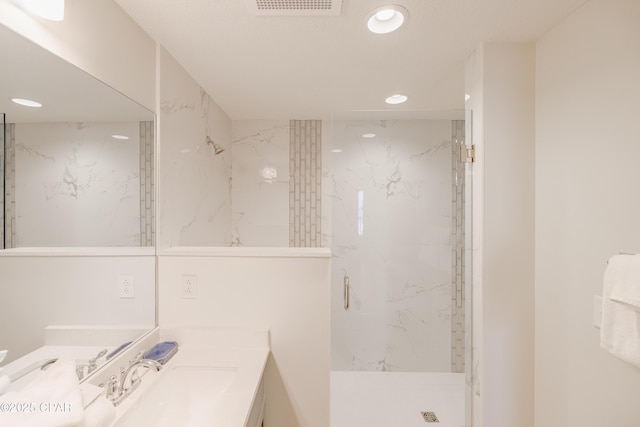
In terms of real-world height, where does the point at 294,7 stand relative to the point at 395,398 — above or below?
above

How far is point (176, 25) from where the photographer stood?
1.27 m

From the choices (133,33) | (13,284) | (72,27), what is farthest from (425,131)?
A: (13,284)

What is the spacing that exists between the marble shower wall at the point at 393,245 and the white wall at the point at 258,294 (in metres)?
0.74

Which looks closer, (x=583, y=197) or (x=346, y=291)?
(x=583, y=197)

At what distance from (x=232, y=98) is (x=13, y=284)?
5.63 ft

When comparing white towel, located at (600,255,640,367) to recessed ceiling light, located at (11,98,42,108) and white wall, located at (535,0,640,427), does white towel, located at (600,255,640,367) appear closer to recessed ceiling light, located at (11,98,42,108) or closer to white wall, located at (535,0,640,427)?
white wall, located at (535,0,640,427)

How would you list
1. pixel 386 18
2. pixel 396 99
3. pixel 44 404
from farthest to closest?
pixel 396 99
pixel 386 18
pixel 44 404

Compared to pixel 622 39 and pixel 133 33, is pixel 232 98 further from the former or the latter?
pixel 622 39

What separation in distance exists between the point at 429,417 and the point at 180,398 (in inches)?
66.7

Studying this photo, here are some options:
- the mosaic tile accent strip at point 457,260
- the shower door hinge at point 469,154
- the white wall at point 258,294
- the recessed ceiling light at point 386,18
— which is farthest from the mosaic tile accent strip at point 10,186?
the mosaic tile accent strip at point 457,260

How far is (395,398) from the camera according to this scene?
212cm

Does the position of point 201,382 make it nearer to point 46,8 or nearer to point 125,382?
point 125,382

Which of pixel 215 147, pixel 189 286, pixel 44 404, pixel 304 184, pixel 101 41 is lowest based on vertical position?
pixel 44 404

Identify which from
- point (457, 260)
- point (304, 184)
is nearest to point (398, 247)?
point (457, 260)
